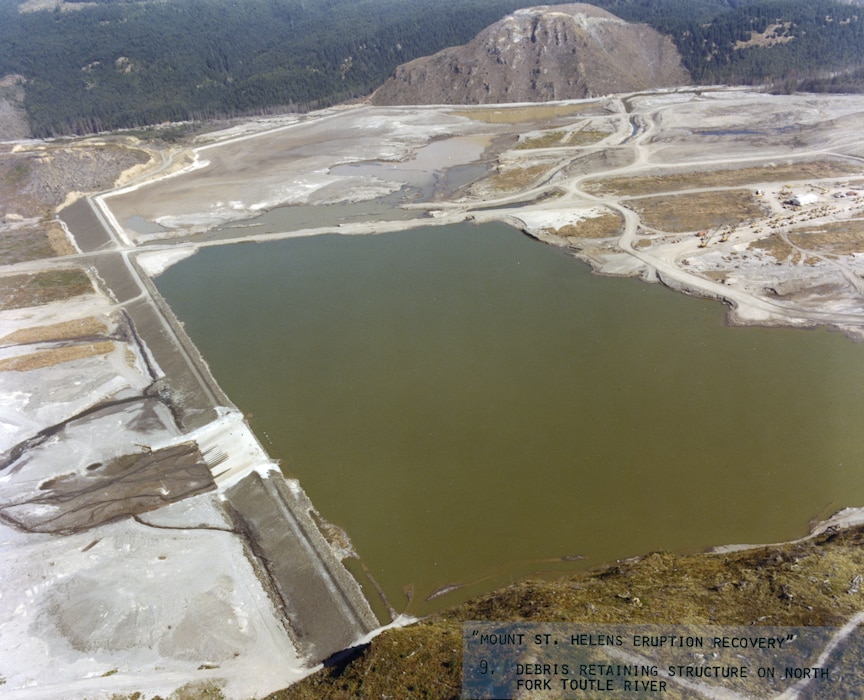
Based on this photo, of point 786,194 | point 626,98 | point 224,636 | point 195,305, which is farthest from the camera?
point 626,98

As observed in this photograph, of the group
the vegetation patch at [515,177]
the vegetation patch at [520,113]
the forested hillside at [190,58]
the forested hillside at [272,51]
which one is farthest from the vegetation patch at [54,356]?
the forested hillside at [272,51]

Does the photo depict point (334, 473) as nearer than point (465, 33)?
Yes

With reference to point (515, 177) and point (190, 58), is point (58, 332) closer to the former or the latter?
point (515, 177)

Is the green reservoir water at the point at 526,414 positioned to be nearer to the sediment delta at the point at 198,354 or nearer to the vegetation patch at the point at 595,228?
the sediment delta at the point at 198,354

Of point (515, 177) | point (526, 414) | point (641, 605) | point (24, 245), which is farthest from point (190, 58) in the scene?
point (641, 605)

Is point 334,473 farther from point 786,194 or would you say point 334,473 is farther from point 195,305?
point 786,194

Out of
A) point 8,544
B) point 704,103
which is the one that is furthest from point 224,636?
point 704,103
